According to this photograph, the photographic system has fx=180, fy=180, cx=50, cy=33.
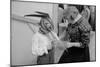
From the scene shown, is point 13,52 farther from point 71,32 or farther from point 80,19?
point 80,19

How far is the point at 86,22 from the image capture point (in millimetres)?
2305

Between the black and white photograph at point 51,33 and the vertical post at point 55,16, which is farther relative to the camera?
the vertical post at point 55,16

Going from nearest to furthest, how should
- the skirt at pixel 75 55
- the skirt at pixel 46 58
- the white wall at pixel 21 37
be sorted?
the white wall at pixel 21 37 → the skirt at pixel 46 58 → the skirt at pixel 75 55

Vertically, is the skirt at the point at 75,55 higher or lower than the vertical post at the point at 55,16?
lower

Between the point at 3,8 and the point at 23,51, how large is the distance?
52 centimetres

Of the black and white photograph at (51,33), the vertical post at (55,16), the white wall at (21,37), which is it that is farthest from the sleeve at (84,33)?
the white wall at (21,37)

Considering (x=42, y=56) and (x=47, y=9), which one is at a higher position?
(x=47, y=9)

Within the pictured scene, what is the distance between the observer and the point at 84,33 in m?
2.29

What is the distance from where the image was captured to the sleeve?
228 centimetres

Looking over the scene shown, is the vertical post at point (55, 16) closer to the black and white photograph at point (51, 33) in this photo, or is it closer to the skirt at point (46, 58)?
the black and white photograph at point (51, 33)

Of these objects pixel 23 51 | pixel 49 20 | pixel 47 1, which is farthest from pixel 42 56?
pixel 47 1

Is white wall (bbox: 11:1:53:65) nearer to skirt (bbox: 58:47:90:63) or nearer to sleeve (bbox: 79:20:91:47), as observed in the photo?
skirt (bbox: 58:47:90:63)

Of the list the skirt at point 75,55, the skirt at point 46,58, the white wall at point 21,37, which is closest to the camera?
the white wall at point 21,37

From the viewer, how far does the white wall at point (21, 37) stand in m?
1.99
